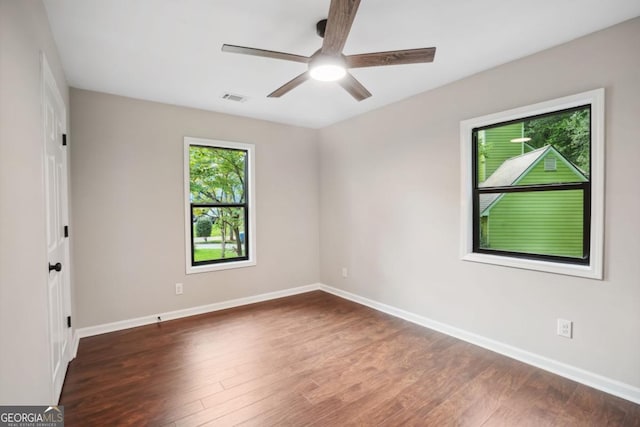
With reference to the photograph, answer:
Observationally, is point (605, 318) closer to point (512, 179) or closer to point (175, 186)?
point (512, 179)

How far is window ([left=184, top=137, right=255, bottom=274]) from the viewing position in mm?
3834

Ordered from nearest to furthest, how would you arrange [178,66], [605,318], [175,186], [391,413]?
[391,413] < [605,318] < [178,66] < [175,186]

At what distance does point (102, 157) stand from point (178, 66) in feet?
4.56

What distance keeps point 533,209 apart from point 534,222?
115mm

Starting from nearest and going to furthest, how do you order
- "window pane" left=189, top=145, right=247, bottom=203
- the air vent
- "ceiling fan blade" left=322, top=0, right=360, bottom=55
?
"ceiling fan blade" left=322, top=0, right=360, bottom=55 < the air vent < "window pane" left=189, top=145, right=247, bottom=203

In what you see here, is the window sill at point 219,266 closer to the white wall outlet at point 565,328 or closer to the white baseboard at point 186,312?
the white baseboard at point 186,312

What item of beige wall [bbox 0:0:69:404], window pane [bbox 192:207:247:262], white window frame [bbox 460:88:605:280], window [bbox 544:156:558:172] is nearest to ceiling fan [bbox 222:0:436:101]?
beige wall [bbox 0:0:69:404]

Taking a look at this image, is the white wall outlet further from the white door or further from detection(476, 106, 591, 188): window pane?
the white door

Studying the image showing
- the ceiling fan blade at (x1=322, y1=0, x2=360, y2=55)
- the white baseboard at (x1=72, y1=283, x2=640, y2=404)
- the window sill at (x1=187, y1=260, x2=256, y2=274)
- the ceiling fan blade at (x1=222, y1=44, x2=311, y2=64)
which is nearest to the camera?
the ceiling fan blade at (x1=322, y1=0, x2=360, y2=55)

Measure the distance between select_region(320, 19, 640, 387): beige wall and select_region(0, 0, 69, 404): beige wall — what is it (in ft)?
10.4

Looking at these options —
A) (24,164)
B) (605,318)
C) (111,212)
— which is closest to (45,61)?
(24,164)

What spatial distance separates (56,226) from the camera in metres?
2.23

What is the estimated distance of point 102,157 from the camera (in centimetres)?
322

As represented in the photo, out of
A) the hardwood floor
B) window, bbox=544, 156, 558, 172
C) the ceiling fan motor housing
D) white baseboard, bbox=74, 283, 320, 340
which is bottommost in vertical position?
the hardwood floor
